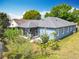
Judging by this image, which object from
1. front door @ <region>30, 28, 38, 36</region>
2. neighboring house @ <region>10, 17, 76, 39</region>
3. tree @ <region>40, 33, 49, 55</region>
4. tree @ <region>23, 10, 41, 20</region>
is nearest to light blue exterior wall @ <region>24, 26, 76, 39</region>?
neighboring house @ <region>10, 17, 76, 39</region>

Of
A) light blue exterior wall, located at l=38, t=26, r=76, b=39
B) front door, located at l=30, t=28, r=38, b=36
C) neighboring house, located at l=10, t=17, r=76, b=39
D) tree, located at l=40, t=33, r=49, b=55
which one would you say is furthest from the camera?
front door, located at l=30, t=28, r=38, b=36

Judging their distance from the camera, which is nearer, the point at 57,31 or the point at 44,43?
the point at 44,43

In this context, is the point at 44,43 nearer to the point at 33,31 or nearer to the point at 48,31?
the point at 48,31

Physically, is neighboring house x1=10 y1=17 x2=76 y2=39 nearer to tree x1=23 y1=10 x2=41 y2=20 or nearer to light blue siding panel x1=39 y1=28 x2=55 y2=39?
light blue siding panel x1=39 y1=28 x2=55 y2=39

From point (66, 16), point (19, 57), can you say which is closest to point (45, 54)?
point (19, 57)

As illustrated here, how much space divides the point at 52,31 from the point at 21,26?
7.29 metres

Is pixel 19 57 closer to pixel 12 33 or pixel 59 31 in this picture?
pixel 12 33

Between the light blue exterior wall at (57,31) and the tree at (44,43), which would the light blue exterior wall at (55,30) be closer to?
the light blue exterior wall at (57,31)

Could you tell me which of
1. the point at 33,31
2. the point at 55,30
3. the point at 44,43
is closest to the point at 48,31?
the point at 55,30

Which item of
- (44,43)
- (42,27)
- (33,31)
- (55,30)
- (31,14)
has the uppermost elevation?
(31,14)

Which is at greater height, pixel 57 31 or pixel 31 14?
pixel 31 14

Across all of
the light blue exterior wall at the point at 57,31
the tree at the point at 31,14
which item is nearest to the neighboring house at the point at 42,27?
the light blue exterior wall at the point at 57,31

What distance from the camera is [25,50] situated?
2062 centimetres

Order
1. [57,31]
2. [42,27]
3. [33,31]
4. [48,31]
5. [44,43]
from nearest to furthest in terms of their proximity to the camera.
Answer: [44,43]
[48,31]
[57,31]
[42,27]
[33,31]
